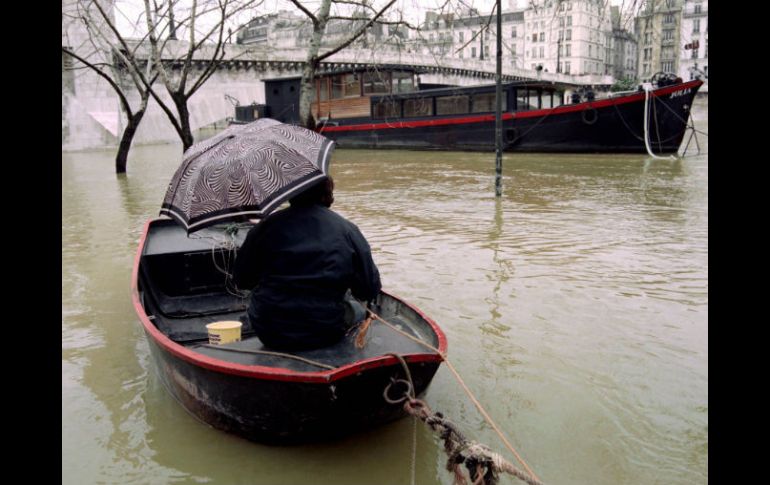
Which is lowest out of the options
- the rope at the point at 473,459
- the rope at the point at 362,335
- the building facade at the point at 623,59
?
the rope at the point at 473,459

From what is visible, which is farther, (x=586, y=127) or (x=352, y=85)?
(x=352, y=85)

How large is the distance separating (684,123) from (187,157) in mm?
20468

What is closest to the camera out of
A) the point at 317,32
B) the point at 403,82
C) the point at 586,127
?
the point at 317,32

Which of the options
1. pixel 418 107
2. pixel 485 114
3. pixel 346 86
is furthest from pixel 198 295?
pixel 346 86

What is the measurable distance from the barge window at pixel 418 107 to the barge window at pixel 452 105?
1.55 feet

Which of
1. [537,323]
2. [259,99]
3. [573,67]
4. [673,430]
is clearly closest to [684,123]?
[537,323]

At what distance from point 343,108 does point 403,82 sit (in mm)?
2964

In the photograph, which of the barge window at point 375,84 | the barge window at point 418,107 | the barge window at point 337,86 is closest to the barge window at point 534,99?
the barge window at point 418,107

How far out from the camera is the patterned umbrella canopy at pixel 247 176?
10.7 ft

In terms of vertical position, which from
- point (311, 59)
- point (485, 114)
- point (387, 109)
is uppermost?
point (311, 59)

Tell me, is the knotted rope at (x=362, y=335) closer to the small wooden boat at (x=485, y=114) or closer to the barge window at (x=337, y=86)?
the small wooden boat at (x=485, y=114)

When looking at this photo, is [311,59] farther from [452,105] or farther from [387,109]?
[387,109]

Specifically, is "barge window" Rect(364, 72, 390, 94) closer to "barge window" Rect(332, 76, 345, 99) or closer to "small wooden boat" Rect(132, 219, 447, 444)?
"barge window" Rect(332, 76, 345, 99)

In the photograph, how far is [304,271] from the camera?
3357 mm
